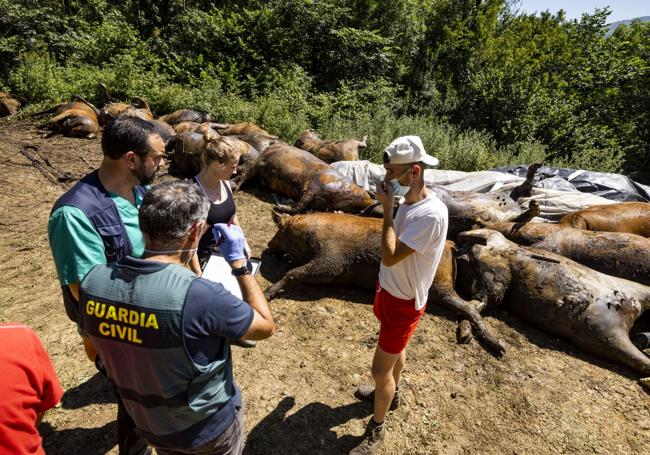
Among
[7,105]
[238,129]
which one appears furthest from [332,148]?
[7,105]

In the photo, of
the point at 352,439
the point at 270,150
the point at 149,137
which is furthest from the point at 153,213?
the point at 270,150

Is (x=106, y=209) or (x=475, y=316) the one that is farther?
(x=475, y=316)

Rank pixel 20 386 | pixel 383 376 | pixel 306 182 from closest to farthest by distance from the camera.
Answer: pixel 20 386, pixel 383 376, pixel 306 182

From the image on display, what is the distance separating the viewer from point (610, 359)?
12.6ft

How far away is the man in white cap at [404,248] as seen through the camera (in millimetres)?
2092

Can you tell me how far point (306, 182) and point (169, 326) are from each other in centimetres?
552

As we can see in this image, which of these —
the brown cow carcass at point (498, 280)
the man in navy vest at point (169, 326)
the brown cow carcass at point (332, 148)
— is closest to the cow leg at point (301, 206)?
the brown cow carcass at point (498, 280)

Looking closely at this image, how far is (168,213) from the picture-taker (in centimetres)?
137

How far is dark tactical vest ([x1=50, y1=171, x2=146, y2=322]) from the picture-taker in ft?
5.99

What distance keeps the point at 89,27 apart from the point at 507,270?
1949 cm

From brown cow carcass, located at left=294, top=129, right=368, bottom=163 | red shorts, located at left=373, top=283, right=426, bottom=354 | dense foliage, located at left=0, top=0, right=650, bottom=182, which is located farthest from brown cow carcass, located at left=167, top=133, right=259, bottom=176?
red shorts, located at left=373, top=283, right=426, bottom=354

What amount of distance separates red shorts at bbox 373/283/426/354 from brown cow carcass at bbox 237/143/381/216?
145 inches

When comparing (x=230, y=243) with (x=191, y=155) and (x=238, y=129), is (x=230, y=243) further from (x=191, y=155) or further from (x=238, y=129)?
(x=238, y=129)

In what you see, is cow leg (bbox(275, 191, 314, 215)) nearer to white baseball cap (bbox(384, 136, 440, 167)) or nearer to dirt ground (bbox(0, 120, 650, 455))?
dirt ground (bbox(0, 120, 650, 455))
